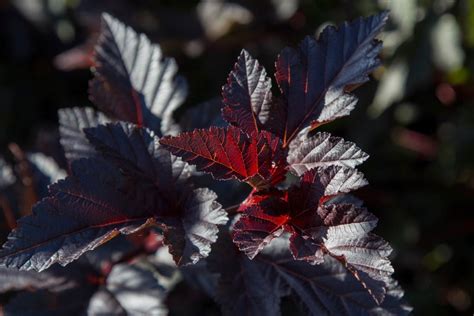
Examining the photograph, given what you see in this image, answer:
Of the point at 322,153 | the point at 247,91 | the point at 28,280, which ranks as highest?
the point at 247,91

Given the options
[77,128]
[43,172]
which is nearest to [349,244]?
[77,128]

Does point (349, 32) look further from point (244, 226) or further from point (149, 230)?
point (149, 230)

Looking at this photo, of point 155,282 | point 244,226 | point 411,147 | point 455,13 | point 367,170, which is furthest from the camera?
point 411,147

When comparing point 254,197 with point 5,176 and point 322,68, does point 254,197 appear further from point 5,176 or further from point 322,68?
point 5,176

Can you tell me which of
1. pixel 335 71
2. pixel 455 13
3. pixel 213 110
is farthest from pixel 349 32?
pixel 455 13

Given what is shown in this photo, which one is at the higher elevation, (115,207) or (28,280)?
(115,207)

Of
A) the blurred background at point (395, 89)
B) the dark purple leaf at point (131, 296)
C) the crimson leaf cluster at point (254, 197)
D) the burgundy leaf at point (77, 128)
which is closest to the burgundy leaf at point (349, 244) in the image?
the crimson leaf cluster at point (254, 197)

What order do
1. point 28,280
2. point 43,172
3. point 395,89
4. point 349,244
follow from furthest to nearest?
point 395,89
point 43,172
point 28,280
point 349,244

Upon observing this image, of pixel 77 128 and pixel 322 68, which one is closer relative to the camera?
pixel 322 68
